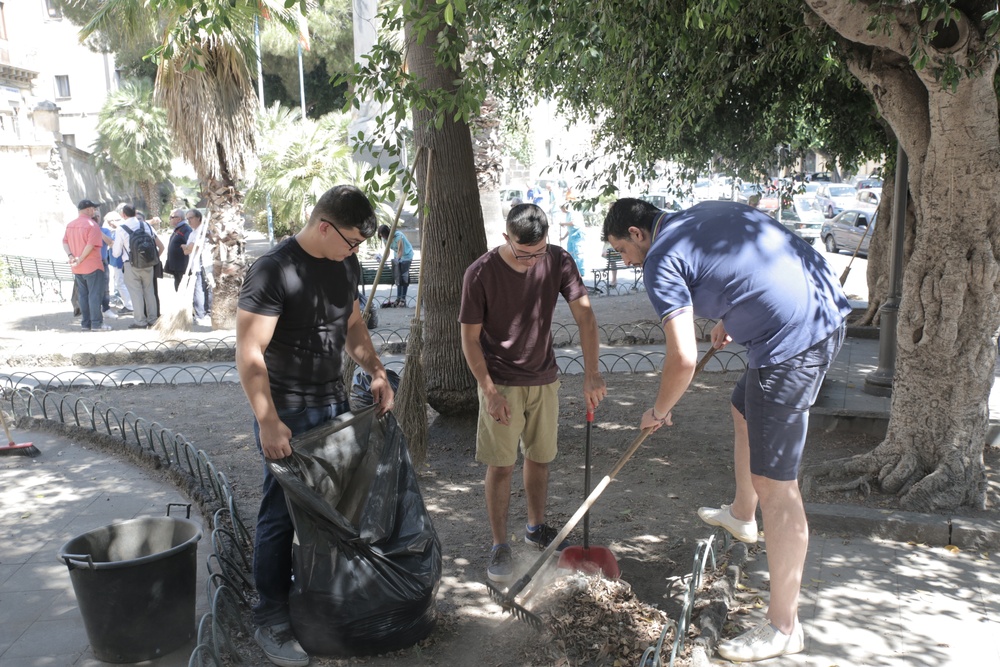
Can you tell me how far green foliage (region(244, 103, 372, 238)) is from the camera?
1983 cm

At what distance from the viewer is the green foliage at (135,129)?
3309 cm

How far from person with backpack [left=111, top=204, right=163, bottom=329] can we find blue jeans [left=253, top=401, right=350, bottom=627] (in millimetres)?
9081

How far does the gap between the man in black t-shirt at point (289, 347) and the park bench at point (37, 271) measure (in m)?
13.5

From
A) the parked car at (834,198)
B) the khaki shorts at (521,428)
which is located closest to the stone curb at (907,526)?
the khaki shorts at (521,428)

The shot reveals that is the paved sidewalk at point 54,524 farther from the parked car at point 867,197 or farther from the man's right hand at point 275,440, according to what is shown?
the parked car at point 867,197

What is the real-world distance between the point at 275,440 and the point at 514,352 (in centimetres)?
123

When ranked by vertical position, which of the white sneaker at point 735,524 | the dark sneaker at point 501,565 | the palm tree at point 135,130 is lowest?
the dark sneaker at point 501,565

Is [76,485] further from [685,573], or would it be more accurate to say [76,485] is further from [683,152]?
[683,152]

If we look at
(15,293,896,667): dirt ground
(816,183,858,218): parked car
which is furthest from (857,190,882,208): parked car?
(15,293,896,667): dirt ground

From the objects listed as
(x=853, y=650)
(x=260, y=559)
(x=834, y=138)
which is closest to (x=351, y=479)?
(x=260, y=559)

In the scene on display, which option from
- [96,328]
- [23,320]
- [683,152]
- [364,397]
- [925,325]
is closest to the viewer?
[364,397]

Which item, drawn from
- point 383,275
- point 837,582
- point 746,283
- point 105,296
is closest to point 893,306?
point 837,582

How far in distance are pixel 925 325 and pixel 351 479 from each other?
10.4 feet

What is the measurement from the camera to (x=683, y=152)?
9.14m
